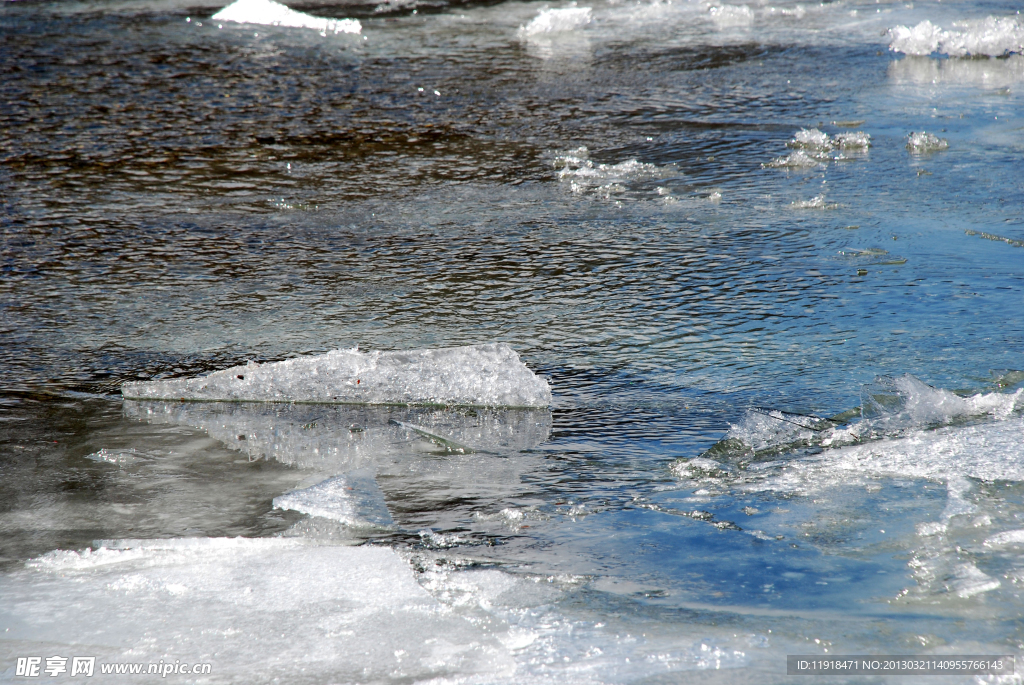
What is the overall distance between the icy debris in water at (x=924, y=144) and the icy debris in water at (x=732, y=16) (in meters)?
3.43

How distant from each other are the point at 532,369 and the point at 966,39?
507 centimetres

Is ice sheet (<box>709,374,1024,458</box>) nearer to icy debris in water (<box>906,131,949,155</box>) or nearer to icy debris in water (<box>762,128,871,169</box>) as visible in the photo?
icy debris in water (<box>762,128,871,169</box>)

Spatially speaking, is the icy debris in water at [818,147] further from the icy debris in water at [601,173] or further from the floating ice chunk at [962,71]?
the floating ice chunk at [962,71]

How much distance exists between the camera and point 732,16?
7.52m

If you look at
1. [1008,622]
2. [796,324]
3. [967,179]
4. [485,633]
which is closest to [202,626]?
[485,633]

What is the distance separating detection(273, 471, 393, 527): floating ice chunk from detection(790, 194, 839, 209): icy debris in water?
2.25 metres

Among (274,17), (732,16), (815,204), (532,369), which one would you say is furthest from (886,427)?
(274,17)

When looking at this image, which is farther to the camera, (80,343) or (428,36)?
(428,36)

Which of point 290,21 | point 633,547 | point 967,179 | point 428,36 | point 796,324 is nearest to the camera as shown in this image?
point 633,547

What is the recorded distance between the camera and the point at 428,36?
7.02 m

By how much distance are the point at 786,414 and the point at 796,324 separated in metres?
0.55

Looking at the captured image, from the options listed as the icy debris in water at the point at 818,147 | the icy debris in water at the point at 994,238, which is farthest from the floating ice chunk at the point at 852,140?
the icy debris in water at the point at 994,238

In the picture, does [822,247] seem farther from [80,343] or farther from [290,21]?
[290,21]

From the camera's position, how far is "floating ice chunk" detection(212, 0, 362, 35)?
735cm
